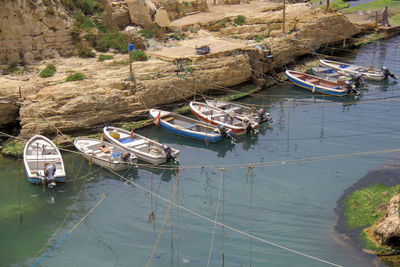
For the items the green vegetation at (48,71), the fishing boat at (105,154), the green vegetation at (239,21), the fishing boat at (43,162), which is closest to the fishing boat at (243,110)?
the fishing boat at (105,154)

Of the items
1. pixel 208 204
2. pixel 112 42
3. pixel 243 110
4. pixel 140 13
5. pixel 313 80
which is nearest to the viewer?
pixel 208 204

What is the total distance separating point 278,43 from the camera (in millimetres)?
43438

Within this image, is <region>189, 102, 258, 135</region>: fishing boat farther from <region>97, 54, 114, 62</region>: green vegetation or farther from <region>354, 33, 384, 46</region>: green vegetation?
<region>354, 33, 384, 46</region>: green vegetation

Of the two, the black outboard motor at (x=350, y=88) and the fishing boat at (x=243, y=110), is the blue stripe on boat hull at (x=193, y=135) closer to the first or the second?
the fishing boat at (x=243, y=110)

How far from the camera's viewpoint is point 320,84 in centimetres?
4031

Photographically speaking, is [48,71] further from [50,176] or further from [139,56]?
[50,176]

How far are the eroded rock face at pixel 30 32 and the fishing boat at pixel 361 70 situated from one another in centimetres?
2165

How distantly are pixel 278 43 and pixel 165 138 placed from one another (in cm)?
1668

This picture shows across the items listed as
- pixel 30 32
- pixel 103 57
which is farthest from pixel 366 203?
pixel 30 32

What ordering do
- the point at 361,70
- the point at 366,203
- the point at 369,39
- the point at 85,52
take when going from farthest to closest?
1. the point at 369,39
2. the point at 361,70
3. the point at 85,52
4. the point at 366,203

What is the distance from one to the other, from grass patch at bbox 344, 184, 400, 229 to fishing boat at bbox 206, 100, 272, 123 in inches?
392

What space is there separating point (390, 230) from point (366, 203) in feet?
12.1

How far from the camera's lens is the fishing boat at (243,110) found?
108 ft

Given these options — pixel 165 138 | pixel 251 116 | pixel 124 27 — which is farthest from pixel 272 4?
pixel 165 138
